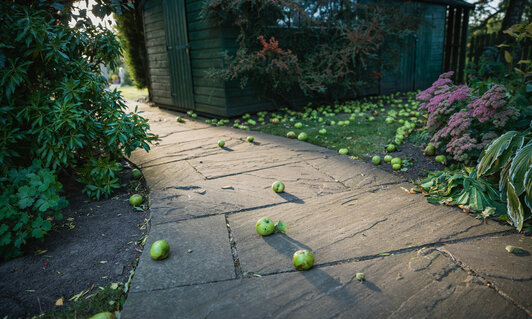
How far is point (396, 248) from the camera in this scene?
2.03 metres

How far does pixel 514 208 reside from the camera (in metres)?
2.12

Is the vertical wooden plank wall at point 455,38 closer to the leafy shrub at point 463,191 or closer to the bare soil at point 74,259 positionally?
the leafy shrub at point 463,191

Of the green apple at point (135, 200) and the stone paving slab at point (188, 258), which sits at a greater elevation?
the green apple at point (135, 200)

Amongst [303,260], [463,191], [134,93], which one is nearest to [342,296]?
[303,260]

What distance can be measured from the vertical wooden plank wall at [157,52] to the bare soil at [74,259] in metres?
6.32

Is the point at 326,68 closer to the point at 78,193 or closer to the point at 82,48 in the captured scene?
the point at 82,48

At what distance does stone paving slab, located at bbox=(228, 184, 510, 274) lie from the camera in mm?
2023

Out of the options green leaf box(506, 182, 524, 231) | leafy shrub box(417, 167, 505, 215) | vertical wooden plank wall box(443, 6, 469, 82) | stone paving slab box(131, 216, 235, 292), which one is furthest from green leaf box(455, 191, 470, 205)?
vertical wooden plank wall box(443, 6, 469, 82)

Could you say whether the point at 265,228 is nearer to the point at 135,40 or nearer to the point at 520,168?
the point at 520,168

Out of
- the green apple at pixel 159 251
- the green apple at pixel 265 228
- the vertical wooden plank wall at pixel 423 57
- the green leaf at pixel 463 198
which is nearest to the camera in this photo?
the green apple at pixel 159 251

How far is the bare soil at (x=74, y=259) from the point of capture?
5.81 feet

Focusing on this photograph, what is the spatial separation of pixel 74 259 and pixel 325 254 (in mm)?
1567

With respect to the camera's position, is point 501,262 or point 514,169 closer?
point 501,262

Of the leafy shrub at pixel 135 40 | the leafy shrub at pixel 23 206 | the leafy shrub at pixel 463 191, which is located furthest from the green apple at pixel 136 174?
the leafy shrub at pixel 135 40
